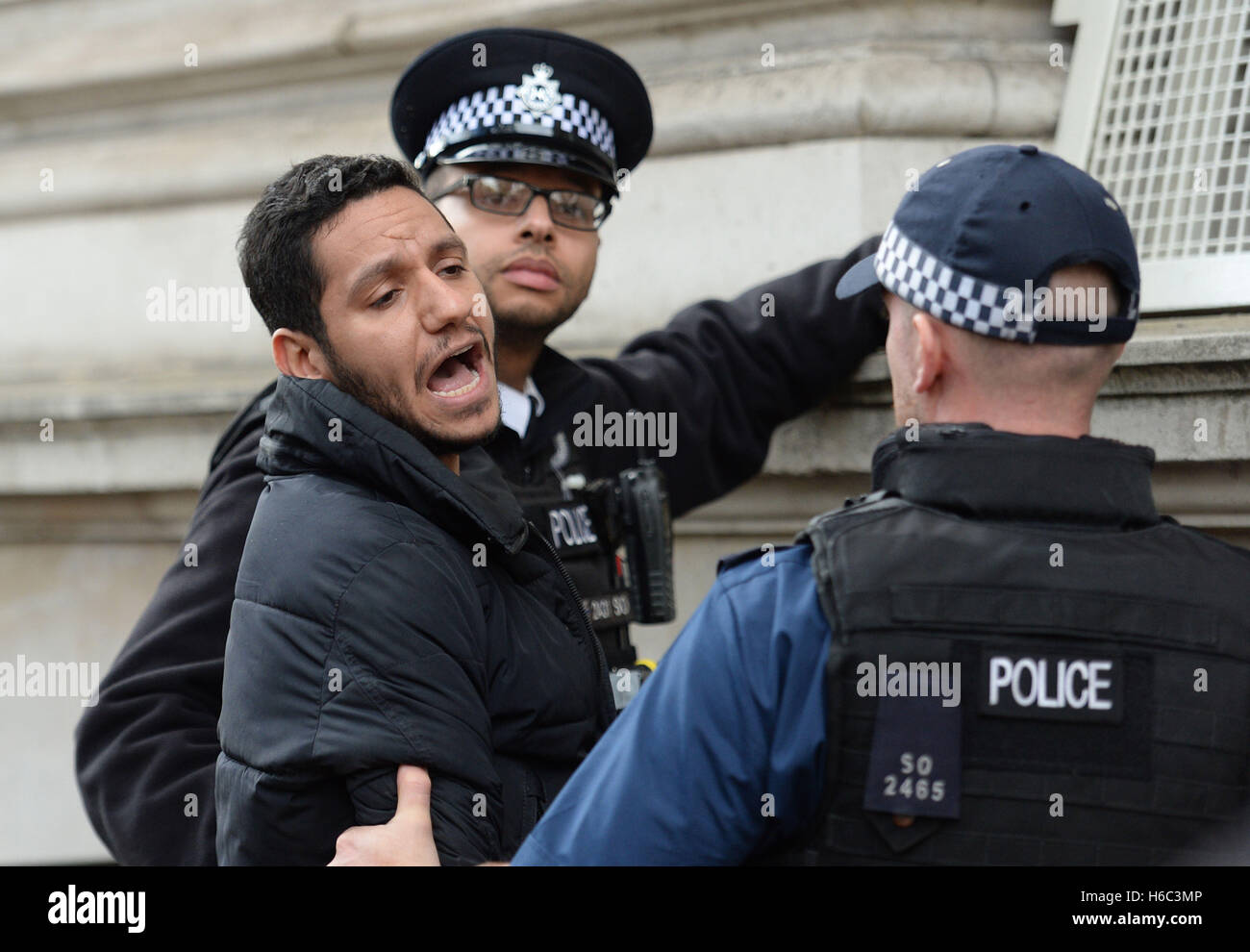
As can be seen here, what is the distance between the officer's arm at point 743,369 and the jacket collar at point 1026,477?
1.43m

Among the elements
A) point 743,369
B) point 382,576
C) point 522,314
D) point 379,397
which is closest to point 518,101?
point 522,314

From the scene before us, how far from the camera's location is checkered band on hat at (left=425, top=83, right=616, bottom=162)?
2861mm

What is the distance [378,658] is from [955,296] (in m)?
0.86

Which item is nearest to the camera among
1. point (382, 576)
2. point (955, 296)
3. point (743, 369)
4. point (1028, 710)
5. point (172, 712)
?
point (1028, 710)

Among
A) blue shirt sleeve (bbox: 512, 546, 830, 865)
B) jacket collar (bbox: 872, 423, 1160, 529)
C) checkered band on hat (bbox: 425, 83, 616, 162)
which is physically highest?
checkered band on hat (bbox: 425, 83, 616, 162)

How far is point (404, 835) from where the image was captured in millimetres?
1728

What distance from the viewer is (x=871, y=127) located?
3322 millimetres

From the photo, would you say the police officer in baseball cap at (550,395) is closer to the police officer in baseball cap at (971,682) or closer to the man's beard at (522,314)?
the man's beard at (522,314)

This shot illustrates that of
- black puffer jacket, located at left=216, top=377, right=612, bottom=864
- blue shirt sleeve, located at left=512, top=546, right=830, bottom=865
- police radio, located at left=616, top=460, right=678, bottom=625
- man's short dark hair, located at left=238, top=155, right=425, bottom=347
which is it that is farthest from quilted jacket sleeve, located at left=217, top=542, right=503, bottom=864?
police radio, located at left=616, top=460, right=678, bottom=625

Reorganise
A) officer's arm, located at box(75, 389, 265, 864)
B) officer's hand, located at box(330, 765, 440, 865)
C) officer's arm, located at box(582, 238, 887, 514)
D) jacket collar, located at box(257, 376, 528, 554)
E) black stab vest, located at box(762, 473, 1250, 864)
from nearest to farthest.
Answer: black stab vest, located at box(762, 473, 1250, 864) → officer's hand, located at box(330, 765, 440, 865) → jacket collar, located at box(257, 376, 528, 554) → officer's arm, located at box(75, 389, 265, 864) → officer's arm, located at box(582, 238, 887, 514)

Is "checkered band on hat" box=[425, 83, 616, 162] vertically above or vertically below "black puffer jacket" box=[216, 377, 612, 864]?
above

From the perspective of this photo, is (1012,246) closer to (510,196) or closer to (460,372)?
(460,372)

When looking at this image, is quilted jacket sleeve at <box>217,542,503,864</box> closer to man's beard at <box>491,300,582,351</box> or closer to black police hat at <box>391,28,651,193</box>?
man's beard at <box>491,300,582,351</box>
